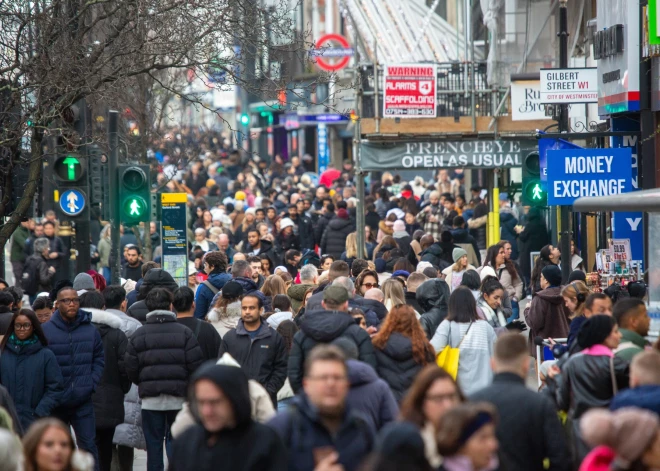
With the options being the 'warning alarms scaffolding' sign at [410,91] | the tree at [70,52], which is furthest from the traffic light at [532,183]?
the 'warning alarms scaffolding' sign at [410,91]

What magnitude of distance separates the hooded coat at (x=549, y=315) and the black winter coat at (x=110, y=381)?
160 inches

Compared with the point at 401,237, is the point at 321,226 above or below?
above

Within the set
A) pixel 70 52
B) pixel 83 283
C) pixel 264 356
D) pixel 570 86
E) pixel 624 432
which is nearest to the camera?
pixel 624 432

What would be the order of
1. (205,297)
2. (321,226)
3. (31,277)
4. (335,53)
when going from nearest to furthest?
(205,297), (31,277), (321,226), (335,53)

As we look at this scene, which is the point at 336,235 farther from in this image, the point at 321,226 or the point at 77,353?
the point at 77,353

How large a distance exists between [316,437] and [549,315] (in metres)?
7.21

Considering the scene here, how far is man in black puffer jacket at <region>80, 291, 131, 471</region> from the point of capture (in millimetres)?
10938

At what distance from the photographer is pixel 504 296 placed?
1391 centimetres

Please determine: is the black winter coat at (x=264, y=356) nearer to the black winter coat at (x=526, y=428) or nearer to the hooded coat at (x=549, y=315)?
the hooded coat at (x=549, y=315)

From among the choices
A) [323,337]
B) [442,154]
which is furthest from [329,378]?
[442,154]

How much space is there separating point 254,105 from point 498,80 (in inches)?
2048

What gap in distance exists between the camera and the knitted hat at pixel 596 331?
7949 mm

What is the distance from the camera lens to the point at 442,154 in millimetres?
23500

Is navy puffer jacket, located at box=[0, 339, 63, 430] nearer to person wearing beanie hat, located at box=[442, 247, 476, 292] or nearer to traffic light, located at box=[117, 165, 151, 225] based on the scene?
traffic light, located at box=[117, 165, 151, 225]
